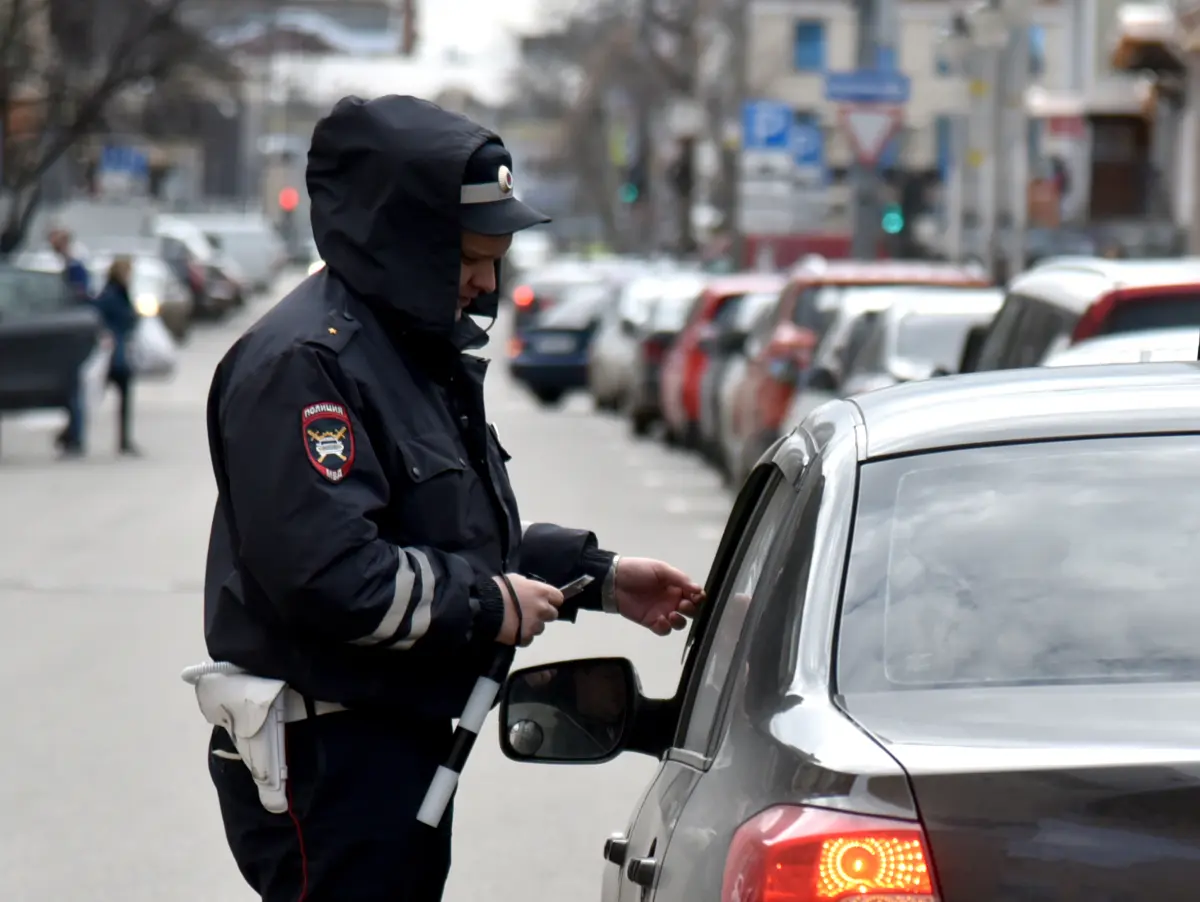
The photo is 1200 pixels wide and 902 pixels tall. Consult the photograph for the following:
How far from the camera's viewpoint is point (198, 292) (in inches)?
2239

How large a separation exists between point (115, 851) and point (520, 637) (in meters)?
4.06

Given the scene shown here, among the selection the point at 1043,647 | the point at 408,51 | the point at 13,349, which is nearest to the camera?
the point at 1043,647

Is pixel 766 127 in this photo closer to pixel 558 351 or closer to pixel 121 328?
pixel 558 351

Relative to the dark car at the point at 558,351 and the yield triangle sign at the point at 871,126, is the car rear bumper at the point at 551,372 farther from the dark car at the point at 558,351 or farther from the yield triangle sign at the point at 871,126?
the yield triangle sign at the point at 871,126

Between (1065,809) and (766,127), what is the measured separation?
40.0 metres

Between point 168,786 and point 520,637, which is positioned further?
point 168,786

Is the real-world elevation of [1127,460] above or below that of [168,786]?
above

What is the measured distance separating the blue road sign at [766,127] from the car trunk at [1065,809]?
130ft

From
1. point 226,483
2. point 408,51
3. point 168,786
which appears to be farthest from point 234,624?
point 408,51

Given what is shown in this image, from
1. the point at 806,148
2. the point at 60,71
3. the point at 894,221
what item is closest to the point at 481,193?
the point at 894,221

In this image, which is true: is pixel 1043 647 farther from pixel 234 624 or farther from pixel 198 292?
pixel 198 292

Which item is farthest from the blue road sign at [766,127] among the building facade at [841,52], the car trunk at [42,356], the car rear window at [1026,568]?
the building facade at [841,52]

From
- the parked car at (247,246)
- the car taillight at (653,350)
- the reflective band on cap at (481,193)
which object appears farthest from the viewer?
the parked car at (247,246)

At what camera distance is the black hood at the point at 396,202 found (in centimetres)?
396
